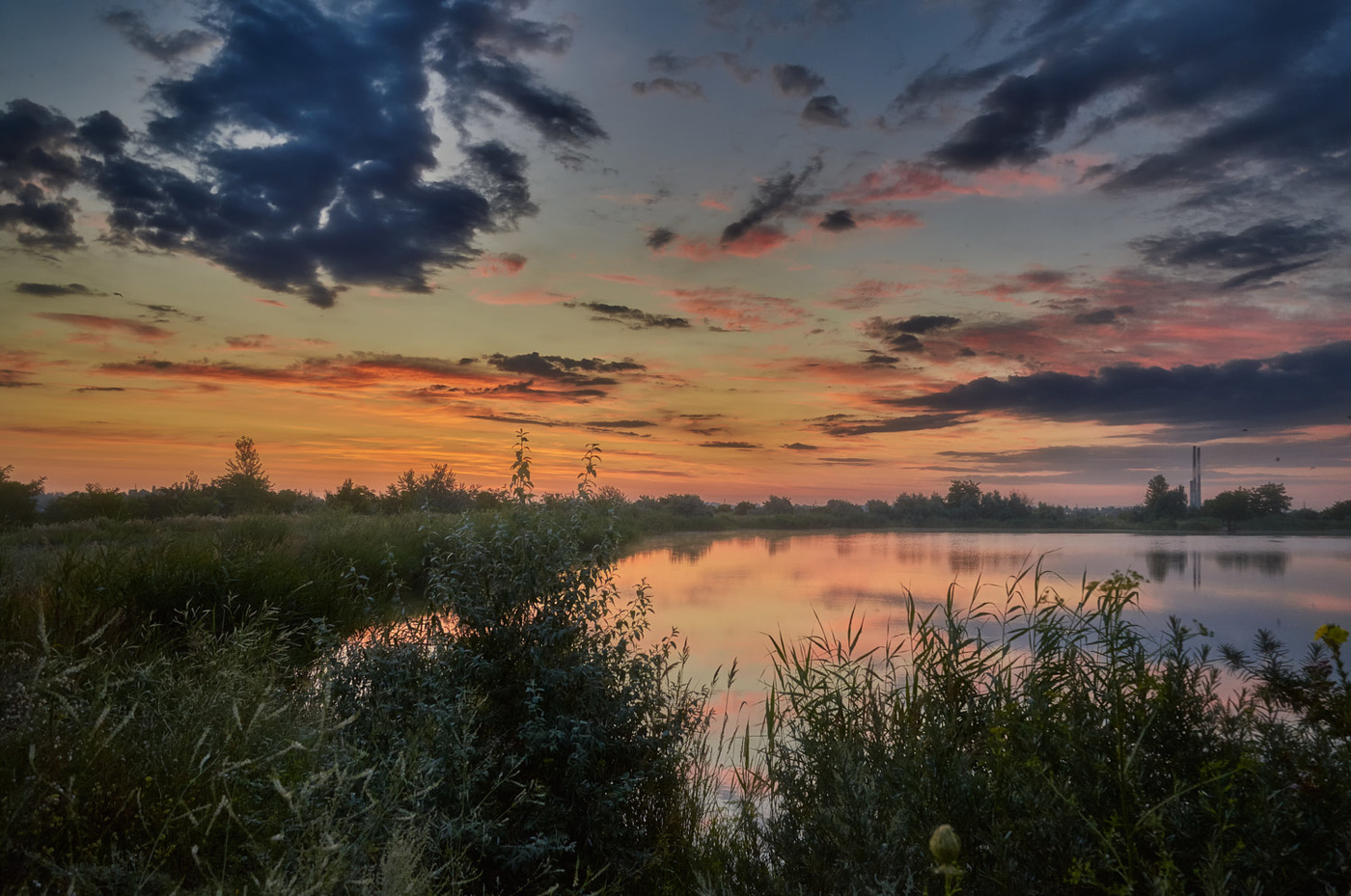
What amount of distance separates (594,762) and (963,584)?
8.03 m

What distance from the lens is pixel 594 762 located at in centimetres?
459

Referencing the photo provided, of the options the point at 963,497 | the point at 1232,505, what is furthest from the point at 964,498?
the point at 1232,505

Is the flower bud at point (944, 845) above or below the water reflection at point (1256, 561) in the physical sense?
above

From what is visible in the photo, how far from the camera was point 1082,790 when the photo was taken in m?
2.68

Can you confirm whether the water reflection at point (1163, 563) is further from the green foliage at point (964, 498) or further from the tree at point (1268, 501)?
the green foliage at point (964, 498)

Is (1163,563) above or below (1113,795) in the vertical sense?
above

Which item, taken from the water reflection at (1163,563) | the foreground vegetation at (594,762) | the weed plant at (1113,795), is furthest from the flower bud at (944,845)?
the water reflection at (1163,563)

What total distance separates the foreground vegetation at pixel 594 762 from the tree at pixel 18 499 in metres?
16.0

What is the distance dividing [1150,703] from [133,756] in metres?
4.46

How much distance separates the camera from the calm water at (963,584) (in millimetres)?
7152

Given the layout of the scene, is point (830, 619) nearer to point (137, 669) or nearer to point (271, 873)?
point (137, 669)

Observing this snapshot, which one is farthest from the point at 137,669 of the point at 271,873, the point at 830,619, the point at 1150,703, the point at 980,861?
the point at 830,619

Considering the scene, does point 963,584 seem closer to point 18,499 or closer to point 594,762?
point 594,762

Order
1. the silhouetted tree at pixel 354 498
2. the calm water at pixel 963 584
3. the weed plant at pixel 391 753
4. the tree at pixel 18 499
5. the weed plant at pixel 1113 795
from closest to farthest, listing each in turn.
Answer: the weed plant at pixel 1113 795
the weed plant at pixel 391 753
the calm water at pixel 963 584
the tree at pixel 18 499
the silhouetted tree at pixel 354 498
